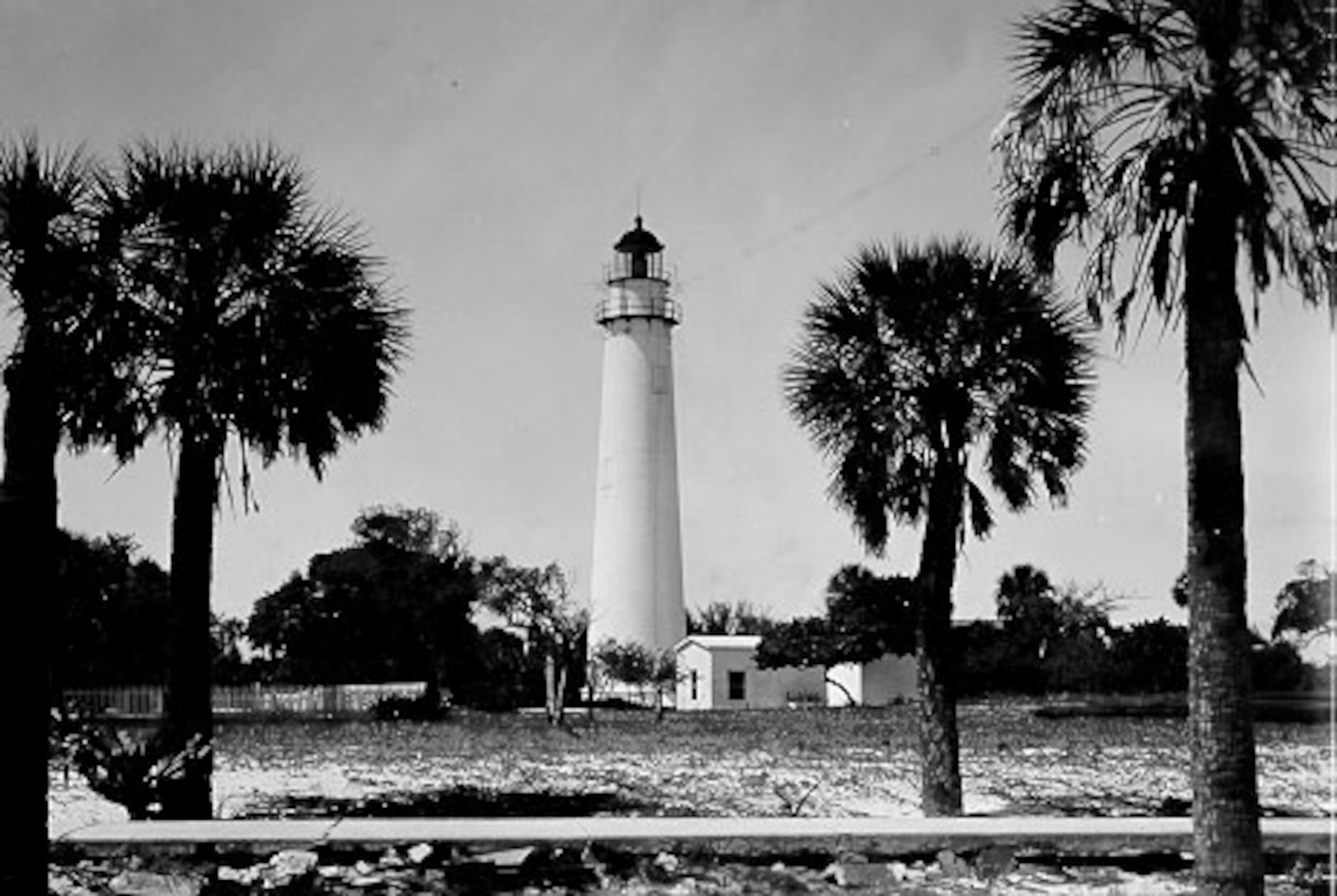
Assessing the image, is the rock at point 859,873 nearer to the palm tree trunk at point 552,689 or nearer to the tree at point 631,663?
the palm tree trunk at point 552,689

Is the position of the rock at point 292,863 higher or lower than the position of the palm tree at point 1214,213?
lower

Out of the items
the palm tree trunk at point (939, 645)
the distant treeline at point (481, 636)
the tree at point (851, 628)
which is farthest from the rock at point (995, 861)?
the tree at point (851, 628)

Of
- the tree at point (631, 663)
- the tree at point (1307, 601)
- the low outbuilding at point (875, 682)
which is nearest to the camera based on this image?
the tree at point (1307, 601)

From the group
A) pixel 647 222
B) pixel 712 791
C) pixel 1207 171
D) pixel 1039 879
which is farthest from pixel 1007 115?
pixel 647 222

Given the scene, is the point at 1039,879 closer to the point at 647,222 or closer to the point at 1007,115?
the point at 1007,115

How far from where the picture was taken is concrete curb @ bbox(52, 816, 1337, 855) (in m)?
11.5

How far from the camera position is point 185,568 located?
15.0 metres

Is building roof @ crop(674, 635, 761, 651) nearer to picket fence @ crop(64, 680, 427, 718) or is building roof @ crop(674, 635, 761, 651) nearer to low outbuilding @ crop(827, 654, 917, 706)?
low outbuilding @ crop(827, 654, 917, 706)

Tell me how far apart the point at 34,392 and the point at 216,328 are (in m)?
4.32

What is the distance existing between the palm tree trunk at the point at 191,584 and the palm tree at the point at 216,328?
1 centimetres

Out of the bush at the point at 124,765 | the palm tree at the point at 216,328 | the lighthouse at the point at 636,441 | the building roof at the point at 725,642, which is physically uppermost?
the lighthouse at the point at 636,441

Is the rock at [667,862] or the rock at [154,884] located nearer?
the rock at [154,884]

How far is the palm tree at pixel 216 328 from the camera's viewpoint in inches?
579

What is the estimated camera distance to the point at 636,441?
53500 mm
